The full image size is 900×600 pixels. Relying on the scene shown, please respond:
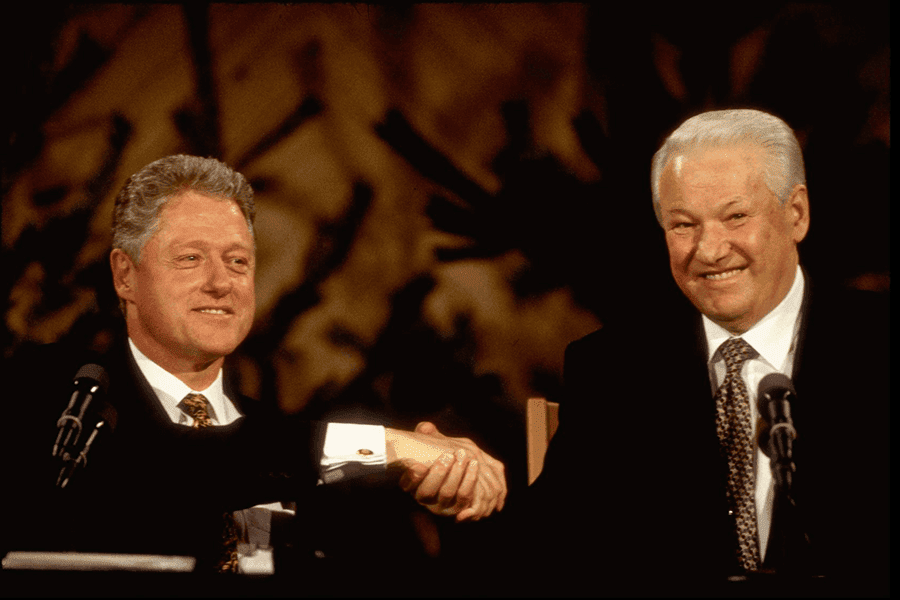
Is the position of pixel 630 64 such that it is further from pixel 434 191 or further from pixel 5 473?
pixel 5 473

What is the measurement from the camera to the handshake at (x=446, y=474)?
2275mm

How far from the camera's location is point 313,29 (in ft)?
8.94

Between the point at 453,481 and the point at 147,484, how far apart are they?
765mm

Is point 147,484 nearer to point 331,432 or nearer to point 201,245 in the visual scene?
point 331,432

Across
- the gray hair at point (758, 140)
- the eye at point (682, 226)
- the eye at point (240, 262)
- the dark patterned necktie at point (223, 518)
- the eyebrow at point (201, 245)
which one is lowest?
the dark patterned necktie at point (223, 518)

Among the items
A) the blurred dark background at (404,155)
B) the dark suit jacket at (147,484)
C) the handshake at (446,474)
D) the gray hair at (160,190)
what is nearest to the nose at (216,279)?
the gray hair at (160,190)

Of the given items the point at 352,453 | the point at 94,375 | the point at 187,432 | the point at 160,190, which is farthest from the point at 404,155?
the point at 94,375

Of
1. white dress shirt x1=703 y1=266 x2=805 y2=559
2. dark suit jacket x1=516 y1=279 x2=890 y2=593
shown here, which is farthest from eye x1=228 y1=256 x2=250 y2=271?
white dress shirt x1=703 y1=266 x2=805 y2=559

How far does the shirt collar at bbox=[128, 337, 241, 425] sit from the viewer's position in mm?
2326

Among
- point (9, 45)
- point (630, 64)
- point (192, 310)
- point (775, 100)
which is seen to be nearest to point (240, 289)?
point (192, 310)

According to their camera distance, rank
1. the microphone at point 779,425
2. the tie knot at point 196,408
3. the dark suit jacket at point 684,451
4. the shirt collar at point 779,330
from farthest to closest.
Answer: the tie knot at point 196,408
the shirt collar at point 779,330
the dark suit jacket at point 684,451
the microphone at point 779,425

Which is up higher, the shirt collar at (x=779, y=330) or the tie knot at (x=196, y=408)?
the shirt collar at (x=779, y=330)

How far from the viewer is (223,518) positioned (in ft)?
7.26

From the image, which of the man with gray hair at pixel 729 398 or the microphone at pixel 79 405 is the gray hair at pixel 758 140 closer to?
the man with gray hair at pixel 729 398
